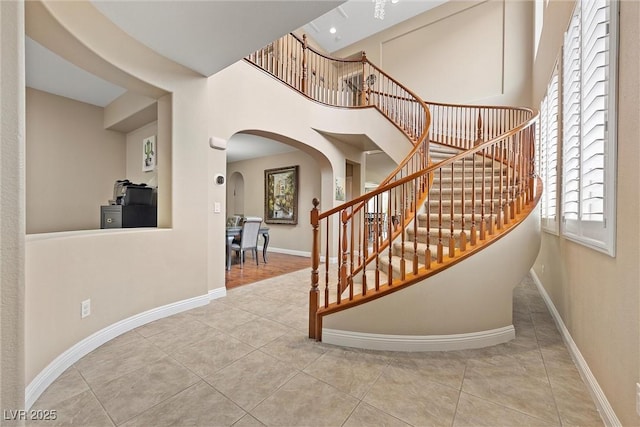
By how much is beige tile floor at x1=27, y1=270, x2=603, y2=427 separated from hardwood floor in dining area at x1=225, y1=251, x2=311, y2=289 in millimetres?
1661

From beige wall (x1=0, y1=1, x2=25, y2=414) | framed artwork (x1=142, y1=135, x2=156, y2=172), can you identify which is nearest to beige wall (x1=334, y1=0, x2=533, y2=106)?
framed artwork (x1=142, y1=135, x2=156, y2=172)

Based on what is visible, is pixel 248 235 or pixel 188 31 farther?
pixel 248 235

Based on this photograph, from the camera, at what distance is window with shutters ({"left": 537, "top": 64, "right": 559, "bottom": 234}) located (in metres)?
2.56

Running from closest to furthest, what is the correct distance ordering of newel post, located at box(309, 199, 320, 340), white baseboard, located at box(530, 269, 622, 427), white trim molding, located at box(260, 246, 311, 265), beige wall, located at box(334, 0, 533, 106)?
white baseboard, located at box(530, 269, 622, 427) < newel post, located at box(309, 199, 320, 340) < beige wall, located at box(334, 0, 533, 106) < white trim molding, located at box(260, 246, 311, 265)

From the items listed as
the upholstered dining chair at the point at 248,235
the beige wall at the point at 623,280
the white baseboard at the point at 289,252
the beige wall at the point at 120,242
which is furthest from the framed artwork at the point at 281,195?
the beige wall at the point at 623,280

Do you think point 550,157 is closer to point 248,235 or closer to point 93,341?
point 248,235

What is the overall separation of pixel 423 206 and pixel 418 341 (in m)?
1.86

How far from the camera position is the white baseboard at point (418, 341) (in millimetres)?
1946

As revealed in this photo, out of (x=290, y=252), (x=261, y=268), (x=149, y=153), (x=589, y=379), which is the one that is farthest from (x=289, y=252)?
(x=589, y=379)

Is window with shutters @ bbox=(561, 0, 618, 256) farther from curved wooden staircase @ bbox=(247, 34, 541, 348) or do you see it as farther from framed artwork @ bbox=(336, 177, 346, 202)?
framed artwork @ bbox=(336, 177, 346, 202)

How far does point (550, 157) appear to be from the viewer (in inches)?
107

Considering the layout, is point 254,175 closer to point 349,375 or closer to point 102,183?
point 102,183

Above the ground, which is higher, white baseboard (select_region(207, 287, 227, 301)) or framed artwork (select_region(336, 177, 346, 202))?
framed artwork (select_region(336, 177, 346, 202))

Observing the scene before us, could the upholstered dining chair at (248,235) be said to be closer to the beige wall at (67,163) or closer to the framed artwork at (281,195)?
the framed artwork at (281,195)
